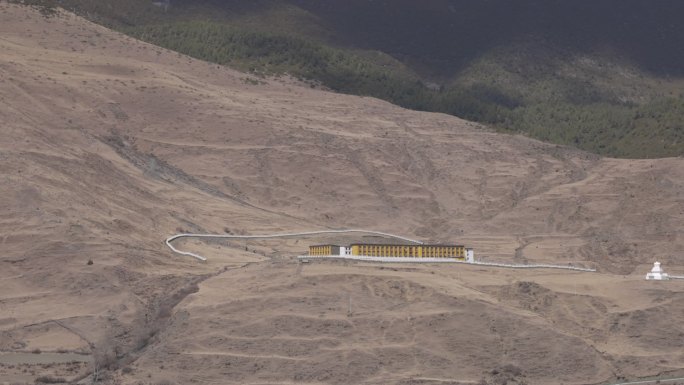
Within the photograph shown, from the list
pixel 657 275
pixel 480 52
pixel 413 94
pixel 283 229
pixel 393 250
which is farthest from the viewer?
pixel 480 52

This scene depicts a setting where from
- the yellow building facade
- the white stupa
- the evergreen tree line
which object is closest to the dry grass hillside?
the white stupa

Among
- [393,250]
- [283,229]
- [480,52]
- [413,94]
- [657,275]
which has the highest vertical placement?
[480,52]

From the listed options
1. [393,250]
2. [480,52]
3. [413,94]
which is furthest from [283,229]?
[480,52]

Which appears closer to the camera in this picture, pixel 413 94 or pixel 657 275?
pixel 657 275

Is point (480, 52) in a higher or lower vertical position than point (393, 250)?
higher

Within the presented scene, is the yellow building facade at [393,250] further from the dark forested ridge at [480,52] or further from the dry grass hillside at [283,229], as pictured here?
the dark forested ridge at [480,52]

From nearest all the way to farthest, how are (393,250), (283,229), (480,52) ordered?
(393,250)
(283,229)
(480,52)

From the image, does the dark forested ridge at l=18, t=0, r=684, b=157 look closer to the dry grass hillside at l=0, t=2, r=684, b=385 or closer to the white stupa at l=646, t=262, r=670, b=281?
the dry grass hillside at l=0, t=2, r=684, b=385

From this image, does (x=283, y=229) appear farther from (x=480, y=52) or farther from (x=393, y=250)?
(x=480, y=52)
